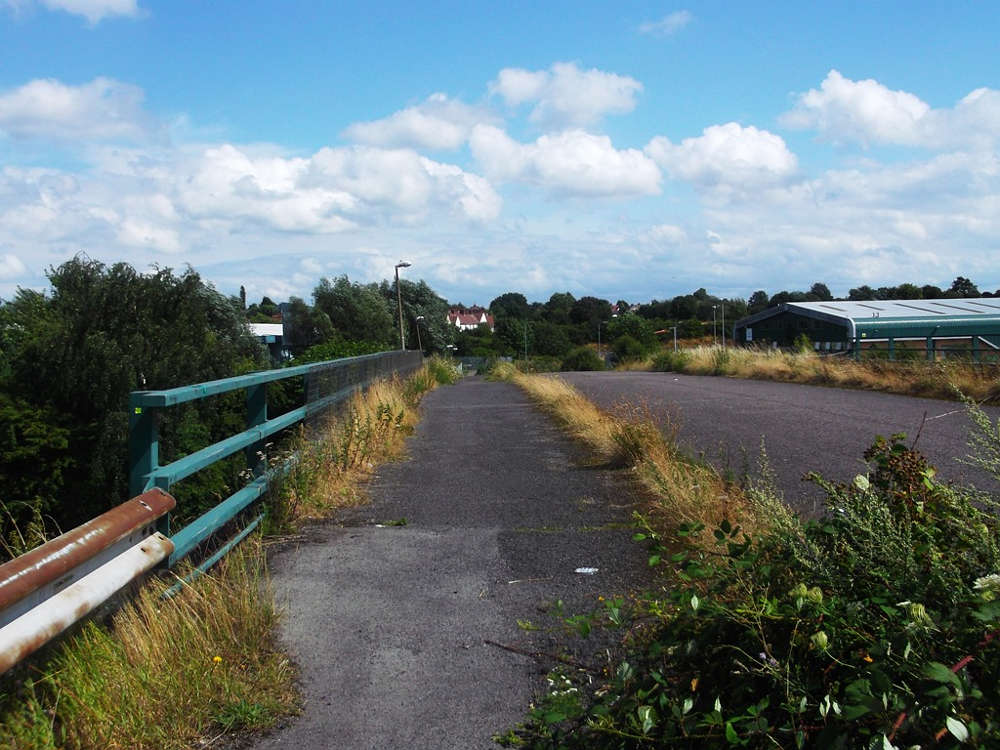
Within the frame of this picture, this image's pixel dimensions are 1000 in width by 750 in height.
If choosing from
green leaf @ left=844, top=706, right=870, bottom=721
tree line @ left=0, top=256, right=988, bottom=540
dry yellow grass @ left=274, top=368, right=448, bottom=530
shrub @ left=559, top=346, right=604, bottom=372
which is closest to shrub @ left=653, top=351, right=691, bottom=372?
shrub @ left=559, top=346, right=604, bottom=372

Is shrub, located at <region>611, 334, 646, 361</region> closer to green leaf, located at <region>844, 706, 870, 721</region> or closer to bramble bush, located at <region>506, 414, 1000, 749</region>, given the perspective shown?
bramble bush, located at <region>506, 414, 1000, 749</region>

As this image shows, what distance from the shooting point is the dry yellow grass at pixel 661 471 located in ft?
19.0

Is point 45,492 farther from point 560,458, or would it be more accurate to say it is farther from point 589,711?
point 589,711

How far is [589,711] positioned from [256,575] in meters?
1.81

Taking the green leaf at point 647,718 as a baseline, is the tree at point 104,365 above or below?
above

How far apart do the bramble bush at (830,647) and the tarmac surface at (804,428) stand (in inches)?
74.9

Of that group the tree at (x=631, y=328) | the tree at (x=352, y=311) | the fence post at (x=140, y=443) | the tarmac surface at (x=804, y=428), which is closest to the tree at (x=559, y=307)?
the tree at (x=631, y=328)

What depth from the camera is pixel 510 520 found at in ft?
22.0

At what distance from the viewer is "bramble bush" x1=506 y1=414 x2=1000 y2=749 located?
230cm

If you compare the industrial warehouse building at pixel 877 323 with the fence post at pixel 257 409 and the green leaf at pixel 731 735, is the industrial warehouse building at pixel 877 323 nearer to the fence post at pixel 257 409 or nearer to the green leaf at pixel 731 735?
the fence post at pixel 257 409

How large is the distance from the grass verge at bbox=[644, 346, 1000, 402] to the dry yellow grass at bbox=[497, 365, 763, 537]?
4.08m

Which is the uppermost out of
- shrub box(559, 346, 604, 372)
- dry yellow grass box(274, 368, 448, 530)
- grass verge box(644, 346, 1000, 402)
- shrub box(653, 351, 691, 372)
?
dry yellow grass box(274, 368, 448, 530)

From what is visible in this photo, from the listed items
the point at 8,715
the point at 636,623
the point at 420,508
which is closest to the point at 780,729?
the point at 636,623

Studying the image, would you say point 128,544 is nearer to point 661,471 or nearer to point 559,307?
point 661,471
